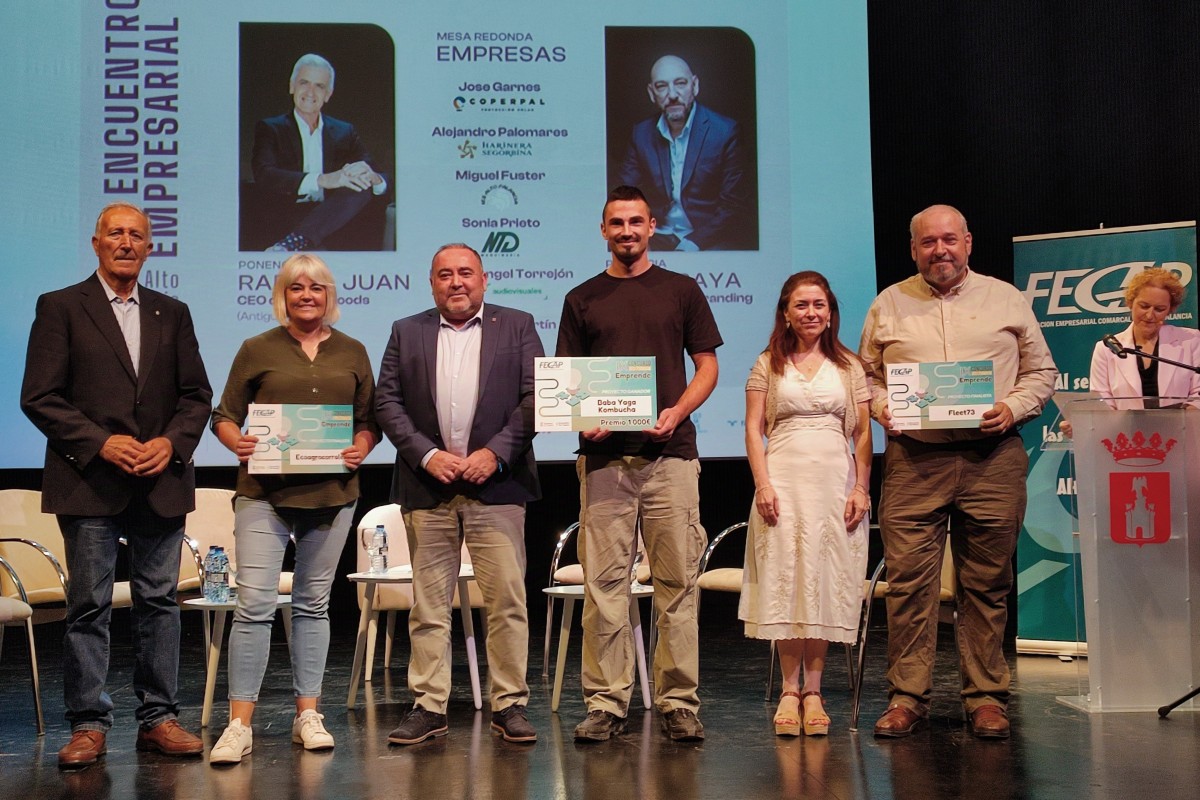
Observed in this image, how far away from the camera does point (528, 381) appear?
3.76 metres

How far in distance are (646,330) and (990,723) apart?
1.65 metres

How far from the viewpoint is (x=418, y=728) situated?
11.9ft

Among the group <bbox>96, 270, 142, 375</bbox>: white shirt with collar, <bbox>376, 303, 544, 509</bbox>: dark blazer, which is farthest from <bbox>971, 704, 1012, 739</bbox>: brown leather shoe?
<bbox>96, 270, 142, 375</bbox>: white shirt with collar

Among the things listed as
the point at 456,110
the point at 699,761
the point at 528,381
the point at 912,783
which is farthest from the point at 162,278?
the point at 912,783

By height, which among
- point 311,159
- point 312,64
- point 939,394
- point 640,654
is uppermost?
point 312,64

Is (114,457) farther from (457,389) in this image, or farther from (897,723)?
(897,723)

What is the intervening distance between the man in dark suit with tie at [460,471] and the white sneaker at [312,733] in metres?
0.20

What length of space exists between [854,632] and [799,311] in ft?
3.45

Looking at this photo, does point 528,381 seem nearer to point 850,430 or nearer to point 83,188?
point 850,430

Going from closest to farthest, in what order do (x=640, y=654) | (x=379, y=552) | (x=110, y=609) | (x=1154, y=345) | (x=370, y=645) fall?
(x=110, y=609), (x=640, y=654), (x=379, y=552), (x=370, y=645), (x=1154, y=345)

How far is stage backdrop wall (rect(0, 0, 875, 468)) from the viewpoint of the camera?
18.7 ft

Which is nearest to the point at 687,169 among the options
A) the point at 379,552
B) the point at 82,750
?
the point at 379,552

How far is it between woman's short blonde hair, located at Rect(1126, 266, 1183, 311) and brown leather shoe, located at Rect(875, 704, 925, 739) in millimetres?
2455

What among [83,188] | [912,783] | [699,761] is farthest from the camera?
[83,188]
